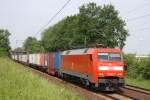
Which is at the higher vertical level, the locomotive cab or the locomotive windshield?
the locomotive windshield

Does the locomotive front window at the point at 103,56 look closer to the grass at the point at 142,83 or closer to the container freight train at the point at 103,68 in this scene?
the container freight train at the point at 103,68

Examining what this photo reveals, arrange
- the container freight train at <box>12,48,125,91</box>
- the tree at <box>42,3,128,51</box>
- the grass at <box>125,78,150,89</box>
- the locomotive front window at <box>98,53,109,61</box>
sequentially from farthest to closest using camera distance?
the tree at <box>42,3,128,51</box>
the grass at <box>125,78,150,89</box>
the locomotive front window at <box>98,53,109,61</box>
the container freight train at <box>12,48,125,91</box>

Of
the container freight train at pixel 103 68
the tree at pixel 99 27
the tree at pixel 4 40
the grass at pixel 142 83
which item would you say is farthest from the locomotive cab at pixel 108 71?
the tree at pixel 4 40

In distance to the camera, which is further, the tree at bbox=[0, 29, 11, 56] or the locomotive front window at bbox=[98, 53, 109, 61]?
the tree at bbox=[0, 29, 11, 56]

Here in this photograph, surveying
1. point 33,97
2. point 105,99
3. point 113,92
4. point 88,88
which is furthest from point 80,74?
point 33,97

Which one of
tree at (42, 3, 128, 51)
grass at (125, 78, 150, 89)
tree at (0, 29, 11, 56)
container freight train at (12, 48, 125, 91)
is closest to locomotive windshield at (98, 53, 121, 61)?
container freight train at (12, 48, 125, 91)

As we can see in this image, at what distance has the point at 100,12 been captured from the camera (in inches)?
2542

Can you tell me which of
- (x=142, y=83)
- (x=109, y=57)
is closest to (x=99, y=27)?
(x=142, y=83)

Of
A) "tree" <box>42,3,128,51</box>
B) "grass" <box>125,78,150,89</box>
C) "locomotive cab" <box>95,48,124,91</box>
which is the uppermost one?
"tree" <box>42,3,128,51</box>

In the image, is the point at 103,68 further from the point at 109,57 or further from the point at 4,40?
the point at 4,40

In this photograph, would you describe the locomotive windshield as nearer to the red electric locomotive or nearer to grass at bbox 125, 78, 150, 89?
the red electric locomotive

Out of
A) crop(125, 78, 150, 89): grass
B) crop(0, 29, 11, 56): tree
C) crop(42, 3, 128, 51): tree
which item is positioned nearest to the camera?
crop(125, 78, 150, 89): grass

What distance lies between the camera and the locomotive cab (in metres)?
21.1

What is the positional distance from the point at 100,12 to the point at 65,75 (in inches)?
1362
